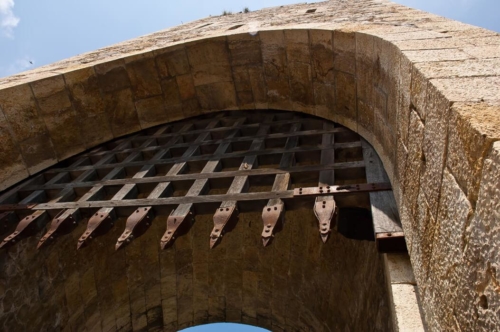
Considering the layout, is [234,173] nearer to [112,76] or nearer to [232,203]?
[232,203]

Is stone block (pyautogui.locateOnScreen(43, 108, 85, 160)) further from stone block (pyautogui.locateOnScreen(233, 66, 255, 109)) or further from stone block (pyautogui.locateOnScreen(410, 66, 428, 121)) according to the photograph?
stone block (pyautogui.locateOnScreen(410, 66, 428, 121))

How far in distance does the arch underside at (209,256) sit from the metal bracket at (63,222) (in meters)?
0.04

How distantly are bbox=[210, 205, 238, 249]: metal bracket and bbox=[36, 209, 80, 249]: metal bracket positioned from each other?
0.96 m

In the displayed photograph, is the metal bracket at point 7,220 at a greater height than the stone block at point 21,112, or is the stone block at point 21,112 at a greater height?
the stone block at point 21,112

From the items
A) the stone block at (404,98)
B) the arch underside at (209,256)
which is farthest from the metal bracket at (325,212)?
the stone block at (404,98)

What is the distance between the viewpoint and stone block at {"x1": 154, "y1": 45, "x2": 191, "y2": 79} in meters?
3.42

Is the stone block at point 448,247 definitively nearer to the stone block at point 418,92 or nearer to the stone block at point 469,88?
the stone block at point 469,88

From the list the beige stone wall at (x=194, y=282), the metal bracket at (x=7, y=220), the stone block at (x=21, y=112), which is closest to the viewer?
the metal bracket at (x=7, y=220)

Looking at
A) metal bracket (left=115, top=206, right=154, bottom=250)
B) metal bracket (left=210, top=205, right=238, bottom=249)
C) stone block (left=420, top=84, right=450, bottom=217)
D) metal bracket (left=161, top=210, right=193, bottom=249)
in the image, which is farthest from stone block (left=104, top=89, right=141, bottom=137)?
stone block (left=420, top=84, right=450, bottom=217)

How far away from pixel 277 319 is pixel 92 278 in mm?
1780

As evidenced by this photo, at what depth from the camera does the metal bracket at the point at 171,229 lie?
6.69 feet

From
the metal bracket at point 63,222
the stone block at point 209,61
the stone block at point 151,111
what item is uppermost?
the stone block at point 209,61

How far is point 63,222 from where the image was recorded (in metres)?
2.46

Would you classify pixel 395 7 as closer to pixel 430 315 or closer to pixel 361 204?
pixel 361 204
